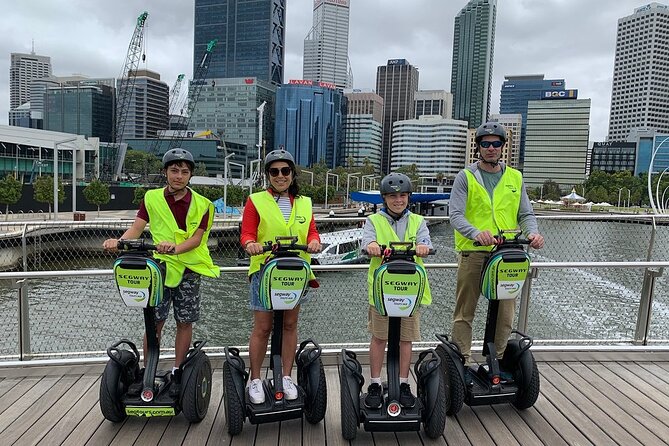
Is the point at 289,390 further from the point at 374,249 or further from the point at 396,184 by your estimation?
the point at 396,184

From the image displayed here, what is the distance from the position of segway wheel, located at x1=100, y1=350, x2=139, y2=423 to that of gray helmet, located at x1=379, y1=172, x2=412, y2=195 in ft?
5.78

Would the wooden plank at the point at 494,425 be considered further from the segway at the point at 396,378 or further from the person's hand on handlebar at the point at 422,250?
the person's hand on handlebar at the point at 422,250

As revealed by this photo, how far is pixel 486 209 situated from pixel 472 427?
128cm

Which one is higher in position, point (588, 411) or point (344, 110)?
point (344, 110)

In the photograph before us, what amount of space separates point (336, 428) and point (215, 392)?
90 cm

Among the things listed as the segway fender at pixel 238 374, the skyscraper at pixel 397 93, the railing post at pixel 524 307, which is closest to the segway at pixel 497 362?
the railing post at pixel 524 307

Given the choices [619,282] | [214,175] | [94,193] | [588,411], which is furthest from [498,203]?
[214,175]

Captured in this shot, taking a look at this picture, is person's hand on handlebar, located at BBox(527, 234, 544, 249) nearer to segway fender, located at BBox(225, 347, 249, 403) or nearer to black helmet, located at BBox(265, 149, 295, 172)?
black helmet, located at BBox(265, 149, 295, 172)

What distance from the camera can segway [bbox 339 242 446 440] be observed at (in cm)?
242

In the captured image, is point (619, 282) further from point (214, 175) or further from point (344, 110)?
point (344, 110)

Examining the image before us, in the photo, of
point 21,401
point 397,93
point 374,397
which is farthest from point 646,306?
point 397,93

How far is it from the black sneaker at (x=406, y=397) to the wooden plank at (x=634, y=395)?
143 centimetres

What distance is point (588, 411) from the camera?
9.66ft

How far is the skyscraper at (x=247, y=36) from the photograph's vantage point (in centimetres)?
14950
